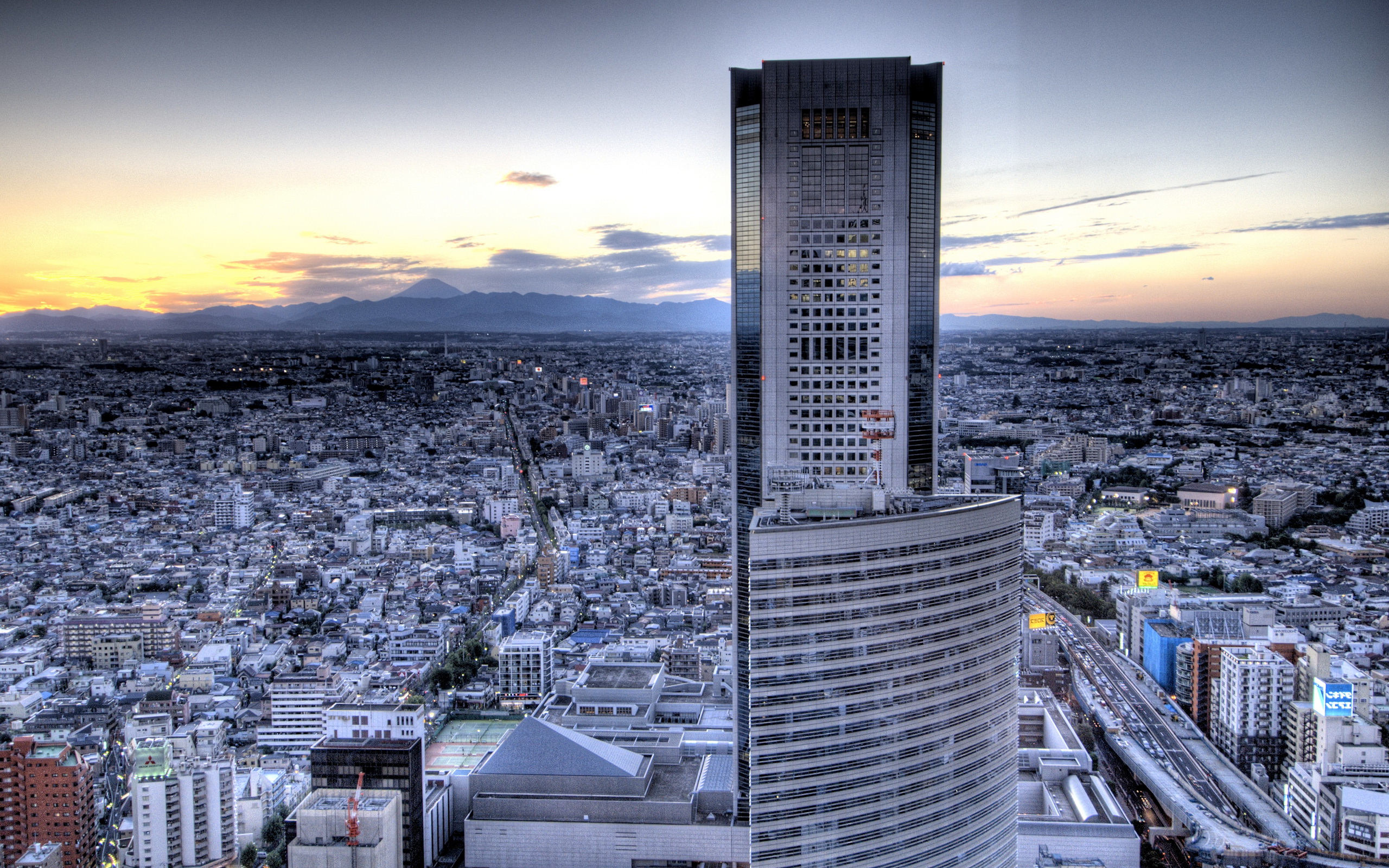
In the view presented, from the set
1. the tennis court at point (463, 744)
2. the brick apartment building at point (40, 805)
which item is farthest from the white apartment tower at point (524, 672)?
the brick apartment building at point (40, 805)

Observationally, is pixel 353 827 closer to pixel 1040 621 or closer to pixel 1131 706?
pixel 1131 706

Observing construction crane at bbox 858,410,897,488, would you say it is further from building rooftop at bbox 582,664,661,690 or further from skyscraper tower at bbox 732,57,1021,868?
building rooftop at bbox 582,664,661,690

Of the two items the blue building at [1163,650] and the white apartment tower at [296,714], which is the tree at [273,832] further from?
the blue building at [1163,650]

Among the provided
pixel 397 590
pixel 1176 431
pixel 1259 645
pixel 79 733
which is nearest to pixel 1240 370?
pixel 1176 431

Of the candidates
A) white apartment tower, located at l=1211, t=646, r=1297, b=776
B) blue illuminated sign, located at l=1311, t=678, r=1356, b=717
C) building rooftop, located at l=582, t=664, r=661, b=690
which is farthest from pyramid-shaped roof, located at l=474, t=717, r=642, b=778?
blue illuminated sign, located at l=1311, t=678, r=1356, b=717

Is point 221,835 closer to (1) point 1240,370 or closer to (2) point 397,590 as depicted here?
(2) point 397,590

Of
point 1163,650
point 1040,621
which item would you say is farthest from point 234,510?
point 1163,650
